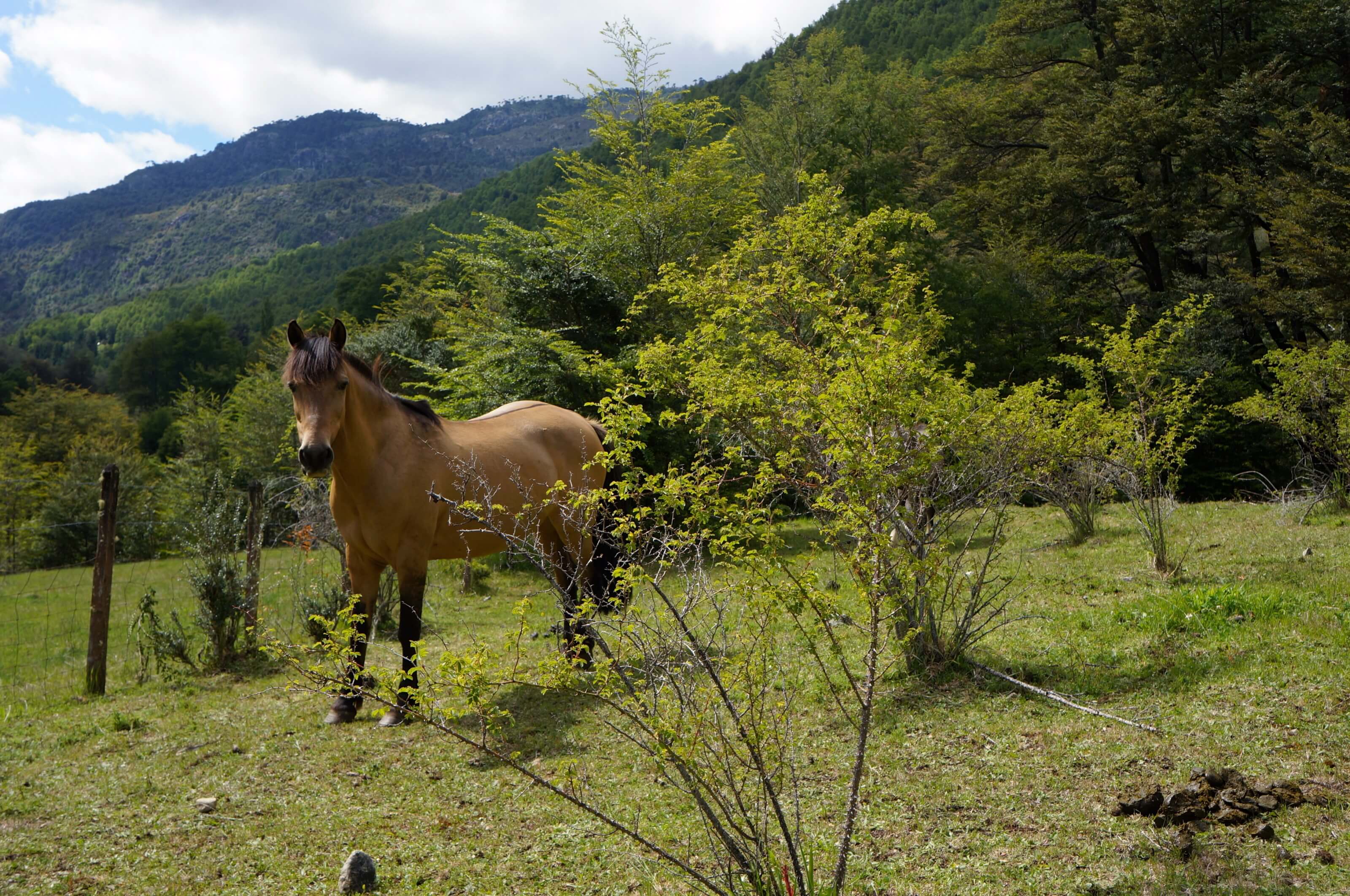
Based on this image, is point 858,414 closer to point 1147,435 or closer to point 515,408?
point 515,408

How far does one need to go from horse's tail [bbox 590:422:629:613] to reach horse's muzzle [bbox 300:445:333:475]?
5.73 ft

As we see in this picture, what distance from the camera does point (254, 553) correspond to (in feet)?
26.3

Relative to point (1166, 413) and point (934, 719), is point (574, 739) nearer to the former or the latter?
point (934, 719)

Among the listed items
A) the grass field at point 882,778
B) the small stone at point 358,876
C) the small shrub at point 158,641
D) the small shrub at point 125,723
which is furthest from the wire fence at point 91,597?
the small stone at point 358,876

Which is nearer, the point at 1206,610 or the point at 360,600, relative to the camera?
the point at 360,600

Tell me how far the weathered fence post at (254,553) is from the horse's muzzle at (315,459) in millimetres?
3037

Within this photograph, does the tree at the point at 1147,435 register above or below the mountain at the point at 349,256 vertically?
below

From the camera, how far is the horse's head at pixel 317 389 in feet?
16.6

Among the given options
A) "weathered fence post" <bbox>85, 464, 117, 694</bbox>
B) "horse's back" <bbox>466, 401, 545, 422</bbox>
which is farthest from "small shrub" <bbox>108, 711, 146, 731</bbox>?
"horse's back" <bbox>466, 401, 545, 422</bbox>

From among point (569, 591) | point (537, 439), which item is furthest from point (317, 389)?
point (569, 591)

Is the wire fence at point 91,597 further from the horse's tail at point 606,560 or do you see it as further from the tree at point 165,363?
the tree at point 165,363

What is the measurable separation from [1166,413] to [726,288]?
19.0 ft

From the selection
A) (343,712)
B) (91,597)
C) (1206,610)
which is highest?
(1206,610)

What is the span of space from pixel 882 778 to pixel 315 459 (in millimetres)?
3801
